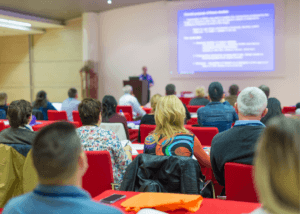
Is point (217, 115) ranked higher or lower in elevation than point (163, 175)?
higher

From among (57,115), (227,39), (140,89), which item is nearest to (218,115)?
(57,115)

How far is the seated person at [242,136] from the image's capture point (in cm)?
185

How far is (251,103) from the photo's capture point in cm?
212

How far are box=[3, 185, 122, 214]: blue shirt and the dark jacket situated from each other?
94 cm

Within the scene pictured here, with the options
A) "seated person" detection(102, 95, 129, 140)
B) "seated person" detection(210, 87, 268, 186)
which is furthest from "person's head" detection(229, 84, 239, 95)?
"seated person" detection(210, 87, 268, 186)

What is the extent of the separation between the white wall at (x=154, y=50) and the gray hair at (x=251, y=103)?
24.8ft

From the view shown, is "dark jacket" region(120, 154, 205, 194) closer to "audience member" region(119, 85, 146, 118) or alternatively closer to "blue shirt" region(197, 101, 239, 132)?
"blue shirt" region(197, 101, 239, 132)

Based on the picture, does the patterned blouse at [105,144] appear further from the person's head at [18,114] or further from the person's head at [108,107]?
the person's head at [108,107]

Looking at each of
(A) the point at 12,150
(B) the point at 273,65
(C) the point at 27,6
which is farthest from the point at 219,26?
(A) the point at 12,150

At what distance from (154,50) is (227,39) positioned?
2.52 meters

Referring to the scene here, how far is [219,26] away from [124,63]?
11.7ft

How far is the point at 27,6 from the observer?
9.74 meters

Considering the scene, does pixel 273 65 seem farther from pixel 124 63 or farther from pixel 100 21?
pixel 100 21

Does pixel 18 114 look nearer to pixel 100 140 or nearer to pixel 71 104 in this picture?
pixel 100 140
